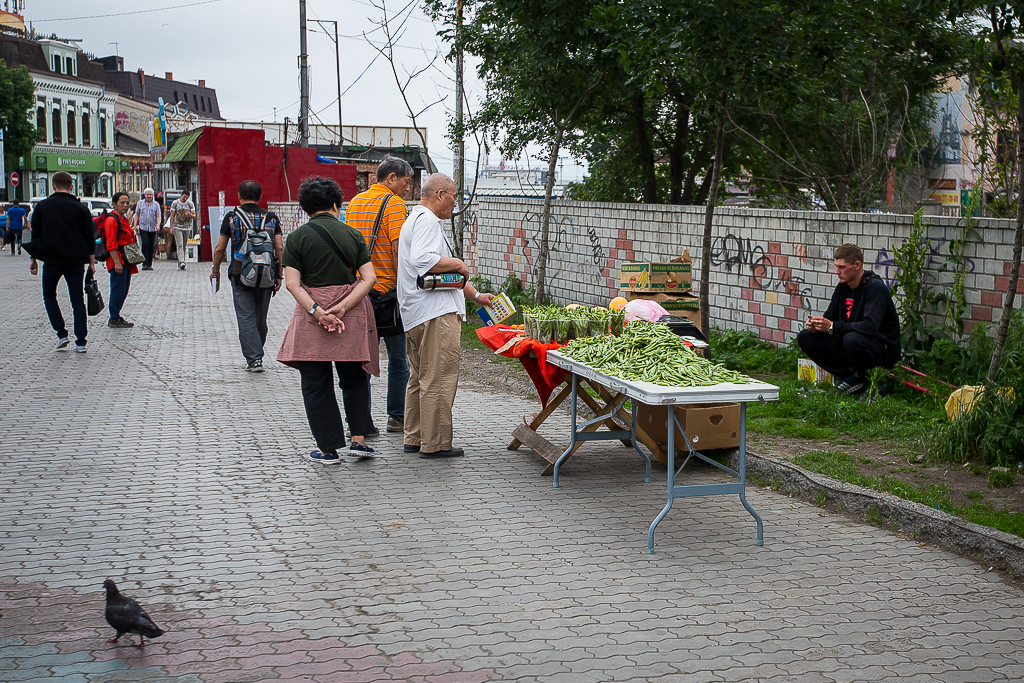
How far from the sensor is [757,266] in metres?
11.3

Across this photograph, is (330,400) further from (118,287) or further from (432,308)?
(118,287)

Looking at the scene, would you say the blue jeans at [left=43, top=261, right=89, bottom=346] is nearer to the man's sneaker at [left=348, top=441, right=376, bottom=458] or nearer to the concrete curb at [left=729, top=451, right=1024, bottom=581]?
the man's sneaker at [left=348, top=441, right=376, bottom=458]

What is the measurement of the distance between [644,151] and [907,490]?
1161 cm

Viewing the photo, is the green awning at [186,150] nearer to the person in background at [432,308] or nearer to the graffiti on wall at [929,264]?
the graffiti on wall at [929,264]

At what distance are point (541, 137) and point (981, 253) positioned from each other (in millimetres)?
8991

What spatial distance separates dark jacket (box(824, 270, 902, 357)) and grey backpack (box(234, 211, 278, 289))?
5.92 meters

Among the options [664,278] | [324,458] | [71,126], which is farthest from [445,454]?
[71,126]

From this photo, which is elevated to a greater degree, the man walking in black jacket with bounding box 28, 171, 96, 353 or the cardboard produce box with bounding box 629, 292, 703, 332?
the man walking in black jacket with bounding box 28, 171, 96, 353

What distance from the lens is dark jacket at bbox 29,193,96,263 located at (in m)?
11.4

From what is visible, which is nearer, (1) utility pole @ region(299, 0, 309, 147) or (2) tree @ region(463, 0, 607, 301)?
(2) tree @ region(463, 0, 607, 301)

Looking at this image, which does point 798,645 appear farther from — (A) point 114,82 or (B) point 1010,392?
(A) point 114,82

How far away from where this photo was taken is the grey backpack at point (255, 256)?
10336 mm

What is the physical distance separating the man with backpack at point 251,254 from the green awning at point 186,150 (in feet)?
81.2

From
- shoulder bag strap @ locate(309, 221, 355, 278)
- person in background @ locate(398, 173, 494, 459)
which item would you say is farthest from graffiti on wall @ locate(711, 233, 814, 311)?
shoulder bag strap @ locate(309, 221, 355, 278)
